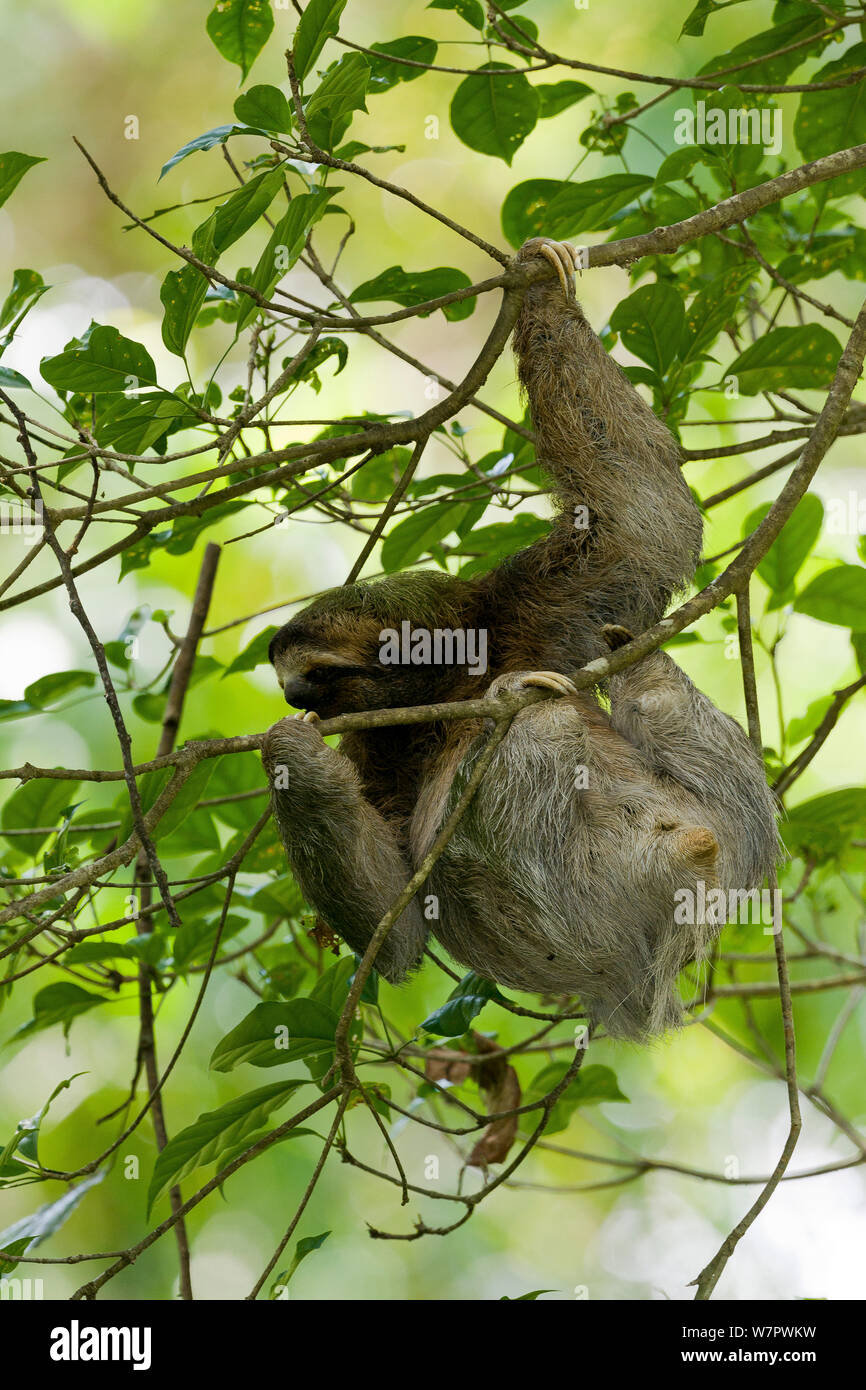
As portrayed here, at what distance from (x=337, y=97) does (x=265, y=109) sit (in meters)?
0.26

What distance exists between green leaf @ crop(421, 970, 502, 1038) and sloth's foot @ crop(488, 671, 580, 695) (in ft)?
3.51

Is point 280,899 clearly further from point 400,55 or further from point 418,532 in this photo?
point 400,55

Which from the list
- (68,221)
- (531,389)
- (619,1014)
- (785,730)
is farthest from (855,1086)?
(68,221)

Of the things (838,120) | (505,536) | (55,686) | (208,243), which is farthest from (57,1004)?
(838,120)

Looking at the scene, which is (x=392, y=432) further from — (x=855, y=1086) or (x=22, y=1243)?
(x=855, y=1086)

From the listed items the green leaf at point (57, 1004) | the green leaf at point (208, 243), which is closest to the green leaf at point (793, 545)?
the green leaf at point (208, 243)

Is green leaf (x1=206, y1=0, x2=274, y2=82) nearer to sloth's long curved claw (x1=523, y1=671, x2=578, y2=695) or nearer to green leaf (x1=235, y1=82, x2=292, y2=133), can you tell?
green leaf (x1=235, y1=82, x2=292, y2=133)

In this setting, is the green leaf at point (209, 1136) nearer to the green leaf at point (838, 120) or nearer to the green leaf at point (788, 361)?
the green leaf at point (788, 361)

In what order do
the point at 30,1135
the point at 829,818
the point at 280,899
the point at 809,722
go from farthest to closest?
the point at 809,722 → the point at 280,899 → the point at 829,818 → the point at 30,1135

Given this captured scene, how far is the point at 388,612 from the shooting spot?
4.15 m

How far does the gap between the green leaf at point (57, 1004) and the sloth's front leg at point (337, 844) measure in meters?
1.33

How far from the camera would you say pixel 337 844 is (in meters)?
3.73

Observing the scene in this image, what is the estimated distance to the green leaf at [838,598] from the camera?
4.46 metres
